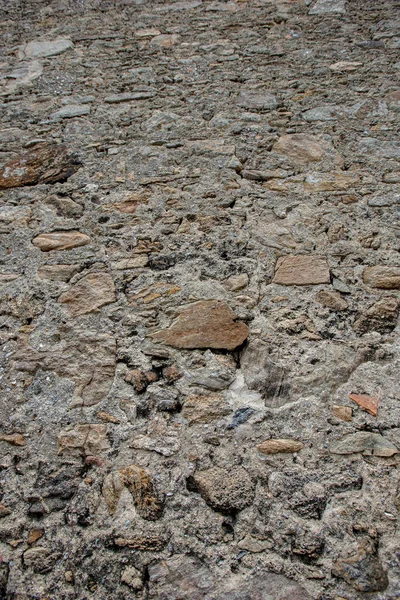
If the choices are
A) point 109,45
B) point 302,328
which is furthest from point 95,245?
point 109,45

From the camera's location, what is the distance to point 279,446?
178 centimetres

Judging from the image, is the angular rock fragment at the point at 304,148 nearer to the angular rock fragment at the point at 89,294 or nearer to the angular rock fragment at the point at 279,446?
the angular rock fragment at the point at 89,294

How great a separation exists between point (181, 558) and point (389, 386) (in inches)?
37.9

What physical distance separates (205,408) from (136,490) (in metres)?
0.38

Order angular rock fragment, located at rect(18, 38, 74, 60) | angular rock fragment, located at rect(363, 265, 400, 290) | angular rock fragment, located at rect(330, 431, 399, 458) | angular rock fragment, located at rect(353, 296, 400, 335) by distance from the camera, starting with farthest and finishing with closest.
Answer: angular rock fragment, located at rect(18, 38, 74, 60), angular rock fragment, located at rect(363, 265, 400, 290), angular rock fragment, located at rect(353, 296, 400, 335), angular rock fragment, located at rect(330, 431, 399, 458)

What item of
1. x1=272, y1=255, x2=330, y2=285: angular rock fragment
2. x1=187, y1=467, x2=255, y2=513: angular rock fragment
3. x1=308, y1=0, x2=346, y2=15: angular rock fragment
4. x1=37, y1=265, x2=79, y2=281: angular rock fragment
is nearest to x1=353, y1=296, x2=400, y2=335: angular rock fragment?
x1=272, y1=255, x2=330, y2=285: angular rock fragment

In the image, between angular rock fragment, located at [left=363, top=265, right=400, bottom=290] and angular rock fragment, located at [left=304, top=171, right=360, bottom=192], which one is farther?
angular rock fragment, located at [left=304, top=171, right=360, bottom=192]

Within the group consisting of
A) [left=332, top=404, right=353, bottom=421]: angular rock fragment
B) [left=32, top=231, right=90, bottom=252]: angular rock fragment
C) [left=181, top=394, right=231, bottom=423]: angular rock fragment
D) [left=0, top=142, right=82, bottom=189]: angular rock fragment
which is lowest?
[left=332, top=404, right=353, bottom=421]: angular rock fragment

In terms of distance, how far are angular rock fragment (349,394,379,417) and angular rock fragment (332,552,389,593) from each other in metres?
0.48

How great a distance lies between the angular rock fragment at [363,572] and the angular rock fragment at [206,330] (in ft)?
2.79

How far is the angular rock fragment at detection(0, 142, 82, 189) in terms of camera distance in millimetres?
2680

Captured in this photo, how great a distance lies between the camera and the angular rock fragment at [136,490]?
5.56 feet

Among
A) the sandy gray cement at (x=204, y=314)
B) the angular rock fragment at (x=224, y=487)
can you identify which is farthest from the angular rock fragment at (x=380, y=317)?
the angular rock fragment at (x=224, y=487)

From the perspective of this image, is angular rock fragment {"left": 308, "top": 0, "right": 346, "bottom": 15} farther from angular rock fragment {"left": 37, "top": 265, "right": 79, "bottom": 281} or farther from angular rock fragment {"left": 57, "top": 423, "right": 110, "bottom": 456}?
angular rock fragment {"left": 57, "top": 423, "right": 110, "bottom": 456}
